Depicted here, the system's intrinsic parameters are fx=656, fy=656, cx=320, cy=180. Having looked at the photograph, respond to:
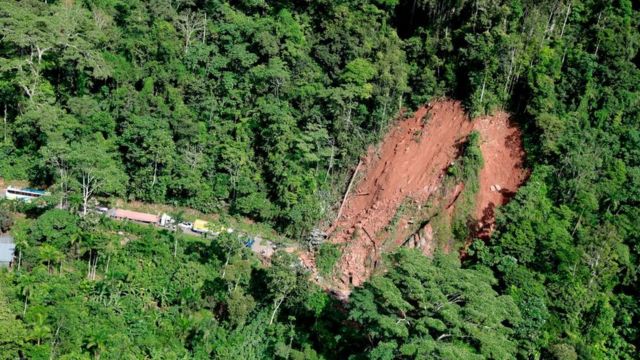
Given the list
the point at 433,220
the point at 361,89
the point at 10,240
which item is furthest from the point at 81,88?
the point at 433,220

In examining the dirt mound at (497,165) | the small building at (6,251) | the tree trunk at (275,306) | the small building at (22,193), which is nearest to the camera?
the small building at (6,251)

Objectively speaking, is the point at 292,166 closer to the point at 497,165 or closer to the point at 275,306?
the point at 275,306

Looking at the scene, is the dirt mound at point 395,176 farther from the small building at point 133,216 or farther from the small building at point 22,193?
the small building at point 22,193

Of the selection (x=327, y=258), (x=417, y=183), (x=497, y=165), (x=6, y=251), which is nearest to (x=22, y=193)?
(x=6, y=251)

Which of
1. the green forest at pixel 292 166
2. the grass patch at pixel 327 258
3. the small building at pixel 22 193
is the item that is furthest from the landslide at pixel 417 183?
the small building at pixel 22 193

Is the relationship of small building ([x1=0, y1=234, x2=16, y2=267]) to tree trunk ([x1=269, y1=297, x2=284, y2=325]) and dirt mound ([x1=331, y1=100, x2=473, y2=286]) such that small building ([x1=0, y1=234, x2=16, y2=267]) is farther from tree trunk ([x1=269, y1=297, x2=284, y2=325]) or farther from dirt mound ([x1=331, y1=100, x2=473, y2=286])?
dirt mound ([x1=331, y1=100, x2=473, y2=286])

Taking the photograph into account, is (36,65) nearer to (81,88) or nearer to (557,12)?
(81,88)
